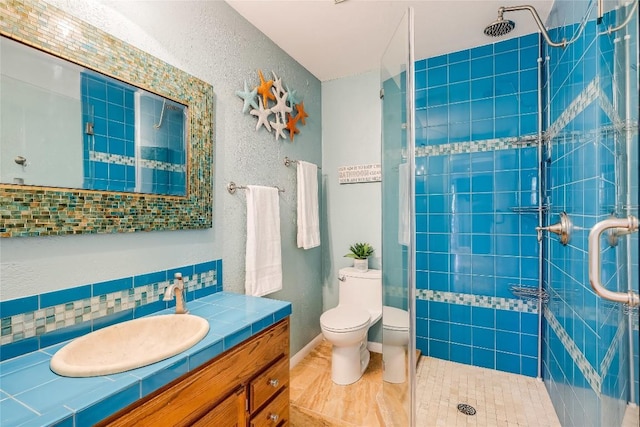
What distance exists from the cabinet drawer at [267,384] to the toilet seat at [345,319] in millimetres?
586

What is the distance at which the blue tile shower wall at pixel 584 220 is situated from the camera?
35.0 inches

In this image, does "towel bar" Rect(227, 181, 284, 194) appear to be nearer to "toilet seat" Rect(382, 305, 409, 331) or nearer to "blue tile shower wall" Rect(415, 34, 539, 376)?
"toilet seat" Rect(382, 305, 409, 331)

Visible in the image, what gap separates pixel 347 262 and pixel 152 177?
1825mm

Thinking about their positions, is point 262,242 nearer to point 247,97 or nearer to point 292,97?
point 247,97

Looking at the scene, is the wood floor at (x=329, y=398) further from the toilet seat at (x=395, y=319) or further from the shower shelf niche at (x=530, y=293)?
the shower shelf niche at (x=530, y=293)

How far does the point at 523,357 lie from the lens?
6.99ft

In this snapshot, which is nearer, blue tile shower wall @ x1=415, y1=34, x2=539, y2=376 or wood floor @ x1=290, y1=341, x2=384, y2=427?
wood floor @ x1=290, y1=341, x2=384, y2=427

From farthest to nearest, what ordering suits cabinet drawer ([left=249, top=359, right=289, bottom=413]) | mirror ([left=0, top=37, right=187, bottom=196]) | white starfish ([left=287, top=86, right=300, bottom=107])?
white starfish ([left=287, top=86, right=300, bottom=107]), cabinet drawer ([left=249, top=359, right=289, bottom=413]), mirror ([left=0, top=37, right=187, bottom=196])

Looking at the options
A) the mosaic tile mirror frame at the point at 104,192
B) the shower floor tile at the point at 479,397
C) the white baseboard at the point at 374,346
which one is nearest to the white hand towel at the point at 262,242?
the mosaic tile mirror frame at the point at 104,192

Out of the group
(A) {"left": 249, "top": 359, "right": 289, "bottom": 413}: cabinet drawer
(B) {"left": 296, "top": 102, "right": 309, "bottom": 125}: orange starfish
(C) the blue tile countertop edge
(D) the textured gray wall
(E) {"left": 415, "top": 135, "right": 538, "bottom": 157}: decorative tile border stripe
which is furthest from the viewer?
(B) {"left": 296, "top": 102, "right": 309, "bottom": 125}: orange starfish

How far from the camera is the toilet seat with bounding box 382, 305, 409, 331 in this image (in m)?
1.52

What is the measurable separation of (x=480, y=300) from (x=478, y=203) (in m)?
0.73

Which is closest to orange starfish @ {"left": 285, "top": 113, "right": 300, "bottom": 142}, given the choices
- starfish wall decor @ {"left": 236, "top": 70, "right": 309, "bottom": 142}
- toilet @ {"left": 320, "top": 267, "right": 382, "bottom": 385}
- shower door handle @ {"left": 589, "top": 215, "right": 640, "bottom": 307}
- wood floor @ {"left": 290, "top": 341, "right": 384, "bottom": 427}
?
starfish wall decor @ {"left": 236, "top": 70, "right": 309, "bottom": 142}

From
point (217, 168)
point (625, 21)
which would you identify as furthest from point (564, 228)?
point (217, 168)
